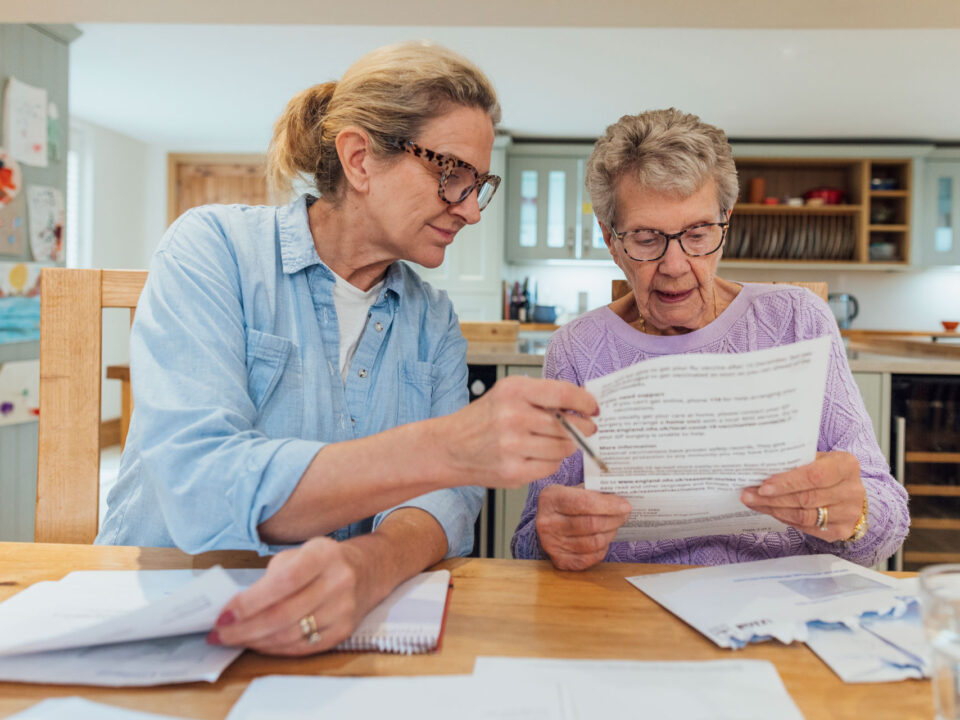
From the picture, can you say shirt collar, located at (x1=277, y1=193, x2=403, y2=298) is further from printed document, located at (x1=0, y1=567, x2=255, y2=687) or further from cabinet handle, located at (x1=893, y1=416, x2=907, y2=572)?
cabinet handle, located at (x1=893, y1=416, x2=907, y2=572)

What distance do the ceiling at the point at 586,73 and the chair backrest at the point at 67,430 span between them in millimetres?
2925

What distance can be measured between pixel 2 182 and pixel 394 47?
10.2 feet

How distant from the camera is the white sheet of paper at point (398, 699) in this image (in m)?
0.57

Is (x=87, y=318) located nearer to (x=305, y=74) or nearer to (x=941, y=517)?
(x=941, y=517)

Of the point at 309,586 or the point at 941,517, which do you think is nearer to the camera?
the point at 309,586

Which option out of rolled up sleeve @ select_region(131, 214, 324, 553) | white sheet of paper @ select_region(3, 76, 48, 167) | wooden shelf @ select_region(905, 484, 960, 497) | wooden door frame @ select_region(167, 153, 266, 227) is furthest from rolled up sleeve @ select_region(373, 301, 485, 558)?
wooden door frame @ select_region(167, 153, 266, 227)

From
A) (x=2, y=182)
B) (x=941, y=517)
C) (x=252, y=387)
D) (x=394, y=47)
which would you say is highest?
(x=2, y=182)

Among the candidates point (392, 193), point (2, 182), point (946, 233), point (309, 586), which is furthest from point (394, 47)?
point (946, 233)

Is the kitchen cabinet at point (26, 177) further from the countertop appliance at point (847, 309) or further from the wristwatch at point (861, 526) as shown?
the countertop appliance at point (847, 309)

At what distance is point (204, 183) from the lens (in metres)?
7.00

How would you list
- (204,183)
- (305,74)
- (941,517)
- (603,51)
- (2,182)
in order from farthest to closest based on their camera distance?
(204,183) → (305,74) → (603,51) → (2,182) → (941,517)

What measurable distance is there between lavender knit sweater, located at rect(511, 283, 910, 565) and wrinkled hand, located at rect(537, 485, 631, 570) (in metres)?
0.19

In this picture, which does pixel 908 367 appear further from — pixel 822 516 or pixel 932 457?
pixel 822 516

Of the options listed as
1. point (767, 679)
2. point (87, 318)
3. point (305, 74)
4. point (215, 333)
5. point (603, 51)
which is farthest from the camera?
point (305, 74)
